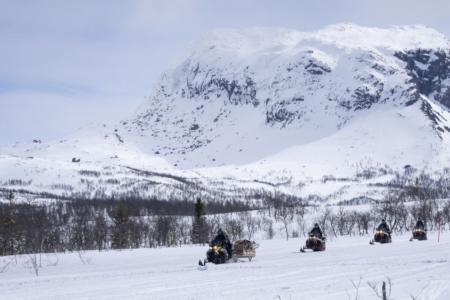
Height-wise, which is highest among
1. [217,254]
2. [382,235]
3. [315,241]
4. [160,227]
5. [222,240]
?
[160,227]

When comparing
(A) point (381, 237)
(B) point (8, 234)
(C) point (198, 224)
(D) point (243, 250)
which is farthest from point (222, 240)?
(C) point (198, 224)

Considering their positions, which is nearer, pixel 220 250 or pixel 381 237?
pixel 220 250

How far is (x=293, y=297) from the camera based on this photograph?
58.3 ft

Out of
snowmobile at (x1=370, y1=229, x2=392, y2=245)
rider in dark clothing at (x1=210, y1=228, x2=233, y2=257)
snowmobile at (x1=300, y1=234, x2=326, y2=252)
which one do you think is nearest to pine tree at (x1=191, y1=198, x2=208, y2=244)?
snowmobile at (x1=370, y1=229, x2=392, y2=245)

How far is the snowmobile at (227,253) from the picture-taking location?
3281 cm

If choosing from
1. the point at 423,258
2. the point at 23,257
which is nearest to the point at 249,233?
the point at 23,257

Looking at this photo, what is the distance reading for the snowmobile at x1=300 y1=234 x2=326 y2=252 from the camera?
43.0 meters

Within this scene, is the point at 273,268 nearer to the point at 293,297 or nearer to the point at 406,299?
the point at 293,297

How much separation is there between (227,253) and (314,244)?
37.6ft

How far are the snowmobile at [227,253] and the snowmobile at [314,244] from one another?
6.68m

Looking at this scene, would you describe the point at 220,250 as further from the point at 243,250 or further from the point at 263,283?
the point at 263,283

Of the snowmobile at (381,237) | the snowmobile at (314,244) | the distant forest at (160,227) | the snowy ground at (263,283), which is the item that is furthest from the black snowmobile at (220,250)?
the distant forest at (160,227)

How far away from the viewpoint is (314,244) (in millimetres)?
43125

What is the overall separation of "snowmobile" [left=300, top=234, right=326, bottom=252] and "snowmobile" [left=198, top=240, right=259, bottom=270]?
668 cm
